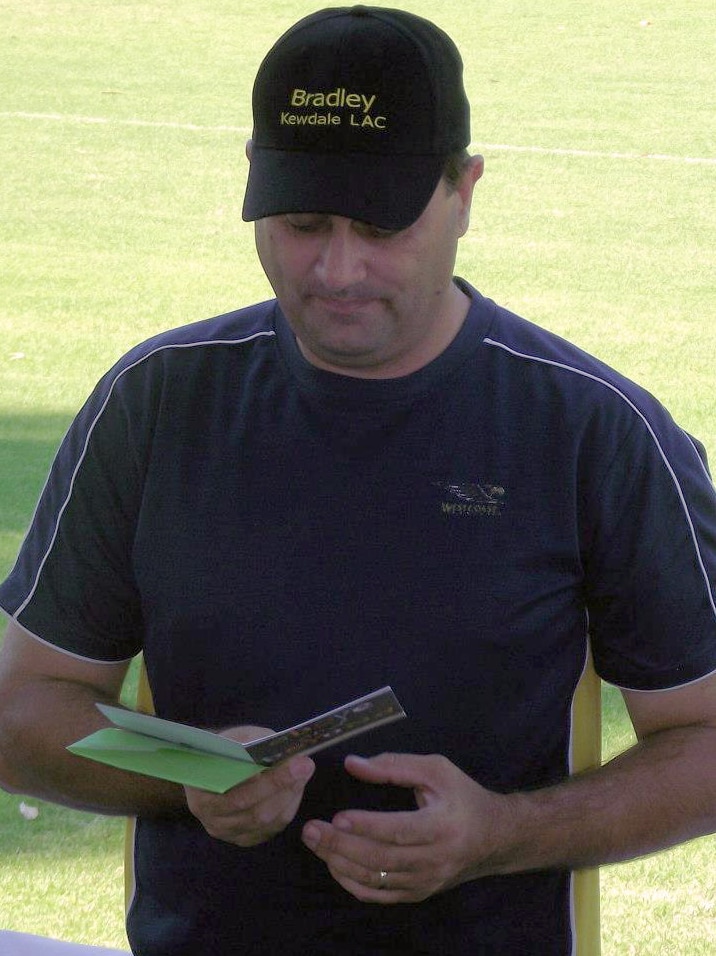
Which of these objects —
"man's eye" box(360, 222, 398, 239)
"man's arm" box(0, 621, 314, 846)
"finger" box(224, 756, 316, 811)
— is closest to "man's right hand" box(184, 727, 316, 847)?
"finger" box(224, 756, 316, 811)

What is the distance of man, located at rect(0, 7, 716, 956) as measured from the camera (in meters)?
2.04

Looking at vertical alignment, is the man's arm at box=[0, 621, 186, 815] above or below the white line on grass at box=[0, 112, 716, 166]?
above

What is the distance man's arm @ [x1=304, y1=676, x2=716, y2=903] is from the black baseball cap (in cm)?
72

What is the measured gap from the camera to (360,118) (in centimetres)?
203

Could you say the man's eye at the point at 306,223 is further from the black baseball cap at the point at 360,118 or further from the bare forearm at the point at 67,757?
the bare forearm at the point at 67,757

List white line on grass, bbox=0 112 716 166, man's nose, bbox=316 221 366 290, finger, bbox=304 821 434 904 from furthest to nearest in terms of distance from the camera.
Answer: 1. white line on grass, bbox=0 112 716 166
2. man's nose, bbox=316 221 366 290
3. finger, bbox=304 821 434 904

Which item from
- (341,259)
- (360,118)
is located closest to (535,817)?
(341,259)

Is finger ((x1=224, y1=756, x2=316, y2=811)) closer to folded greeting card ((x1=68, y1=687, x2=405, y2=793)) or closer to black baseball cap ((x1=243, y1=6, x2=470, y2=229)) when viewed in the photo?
folded greeting card ((x1=68, y1=687, x2=405, y2=793))

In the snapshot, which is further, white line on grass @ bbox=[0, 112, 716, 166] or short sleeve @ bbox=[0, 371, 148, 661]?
white line on grass @ bbox=[0, 112, 716, 166]

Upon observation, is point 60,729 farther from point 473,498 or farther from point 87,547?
point 473,498

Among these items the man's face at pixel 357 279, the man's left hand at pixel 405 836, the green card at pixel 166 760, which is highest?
the man's face at pixel 357 279

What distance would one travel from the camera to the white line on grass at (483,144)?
14.3 m

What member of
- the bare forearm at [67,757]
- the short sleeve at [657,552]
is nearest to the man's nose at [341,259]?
the short sleeve at [657,552]

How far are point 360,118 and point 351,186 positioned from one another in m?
0.09
